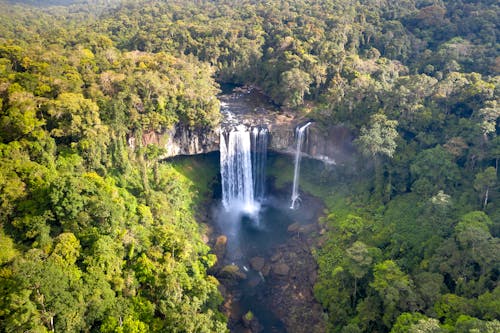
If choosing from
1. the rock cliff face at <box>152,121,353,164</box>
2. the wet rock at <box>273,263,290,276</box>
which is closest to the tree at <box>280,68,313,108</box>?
the rock cliff face at <box>152,121,353,164</box>

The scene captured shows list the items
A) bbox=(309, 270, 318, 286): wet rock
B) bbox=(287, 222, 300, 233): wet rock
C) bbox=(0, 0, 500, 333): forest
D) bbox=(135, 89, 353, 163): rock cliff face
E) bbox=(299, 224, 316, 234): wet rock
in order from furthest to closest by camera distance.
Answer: bbox=(135, 89, 353, 163): rock cliff face < bbox=(287, 222, 300, 233): wet rock < bbox=(299, 224, 316, 234): wet rock < bbox=(309, 270, 318, 286): wet rock < bbox=(0, 0, 500, 333): forest

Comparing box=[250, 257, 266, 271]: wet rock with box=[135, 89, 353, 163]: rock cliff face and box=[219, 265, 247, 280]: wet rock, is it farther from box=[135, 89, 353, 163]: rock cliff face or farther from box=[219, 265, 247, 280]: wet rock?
box=[135, 89, 353, 163]: rock cliff face

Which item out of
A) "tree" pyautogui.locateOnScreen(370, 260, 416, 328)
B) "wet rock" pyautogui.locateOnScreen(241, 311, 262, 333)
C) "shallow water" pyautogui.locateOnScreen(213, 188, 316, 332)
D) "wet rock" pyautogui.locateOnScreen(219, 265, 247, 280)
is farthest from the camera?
"wet rock" pyautogui.locateOnScreen(219, 265, 247, 280)

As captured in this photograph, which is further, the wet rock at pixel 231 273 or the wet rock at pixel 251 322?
the wet rock at pixel 231 273

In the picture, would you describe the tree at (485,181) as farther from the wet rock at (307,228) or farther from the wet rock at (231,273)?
the wet rock at (231,273)

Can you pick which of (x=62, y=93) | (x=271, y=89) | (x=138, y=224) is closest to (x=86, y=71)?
(x=62, y=93)

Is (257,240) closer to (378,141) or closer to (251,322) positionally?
(251,322)

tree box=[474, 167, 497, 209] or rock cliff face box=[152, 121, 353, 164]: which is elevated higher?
tree box=[474, 167, 497, 209]

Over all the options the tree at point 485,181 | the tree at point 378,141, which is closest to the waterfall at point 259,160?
the tree at point 378,141
